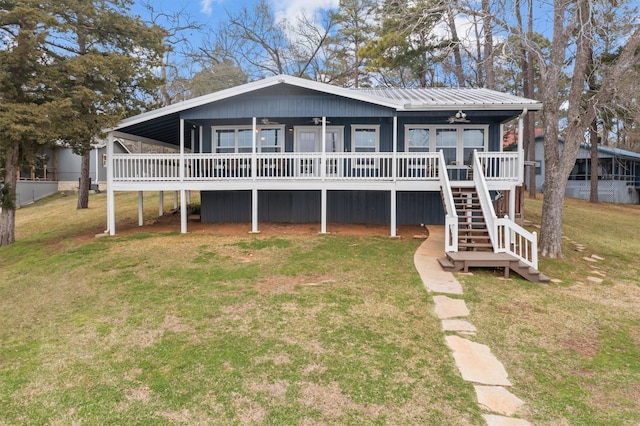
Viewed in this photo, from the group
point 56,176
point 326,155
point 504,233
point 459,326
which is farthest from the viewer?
point 56,176

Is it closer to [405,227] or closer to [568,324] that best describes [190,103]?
[405,227]

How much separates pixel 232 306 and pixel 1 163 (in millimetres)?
10531

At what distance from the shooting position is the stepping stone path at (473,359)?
3.33 meters

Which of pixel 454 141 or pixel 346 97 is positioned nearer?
pixel 346 97

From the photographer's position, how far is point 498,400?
3.46 m

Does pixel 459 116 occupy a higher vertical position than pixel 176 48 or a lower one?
lower

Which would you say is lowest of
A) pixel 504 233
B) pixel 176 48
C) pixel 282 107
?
pixel 504 233

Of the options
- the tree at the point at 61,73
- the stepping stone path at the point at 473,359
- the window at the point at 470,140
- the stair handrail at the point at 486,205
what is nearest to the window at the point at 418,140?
the window at the point at 470,140

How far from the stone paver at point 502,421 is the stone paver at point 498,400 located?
0.25 feet

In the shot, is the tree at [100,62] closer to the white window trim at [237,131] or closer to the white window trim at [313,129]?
the white window trim at [237,131]

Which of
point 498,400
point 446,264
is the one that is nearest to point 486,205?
point 446,264

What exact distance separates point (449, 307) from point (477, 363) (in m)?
1.61

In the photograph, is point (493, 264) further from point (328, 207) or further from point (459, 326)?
point (328, 207)

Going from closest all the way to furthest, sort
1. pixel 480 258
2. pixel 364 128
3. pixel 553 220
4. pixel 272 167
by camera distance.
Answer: pixel 480 258 → pixel 553 220 → pixel 272 167 → pixel 364 128
